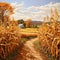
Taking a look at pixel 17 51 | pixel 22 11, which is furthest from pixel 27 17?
pixel 17 51

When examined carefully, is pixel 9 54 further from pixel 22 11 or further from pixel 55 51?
pixel 22 11

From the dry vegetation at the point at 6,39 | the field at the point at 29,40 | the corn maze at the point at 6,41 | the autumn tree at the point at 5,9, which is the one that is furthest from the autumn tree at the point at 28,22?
the corn maze at the point at 6,41

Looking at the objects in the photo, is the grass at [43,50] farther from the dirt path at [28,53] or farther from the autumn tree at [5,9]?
the autumn tree at [5,9]

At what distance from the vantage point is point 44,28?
3379 mm

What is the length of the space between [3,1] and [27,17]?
47cm

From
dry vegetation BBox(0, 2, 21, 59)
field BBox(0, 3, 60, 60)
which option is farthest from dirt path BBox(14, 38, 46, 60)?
dry vegetation BBox(0, 2, 21, 59)

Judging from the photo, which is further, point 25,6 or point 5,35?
point 25,6

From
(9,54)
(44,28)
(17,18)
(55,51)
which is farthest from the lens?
(17,18)

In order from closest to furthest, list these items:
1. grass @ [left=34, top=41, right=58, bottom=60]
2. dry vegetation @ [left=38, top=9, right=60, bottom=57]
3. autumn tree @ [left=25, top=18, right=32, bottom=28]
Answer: dry vegetation @ [left=38, top=9, right=60, bottom=57] → grass @ [left=34, top=41, right=58, bottom=60] → autumn tree @ [left=25, top=18, right=32, bottom=28]

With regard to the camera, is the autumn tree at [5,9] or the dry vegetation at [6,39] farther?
the autumn tree at [5,9]

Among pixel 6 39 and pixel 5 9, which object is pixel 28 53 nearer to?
pixel 6 39

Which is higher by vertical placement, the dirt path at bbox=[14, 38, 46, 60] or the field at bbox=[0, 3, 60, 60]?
the field at bbox=[0, 3, 60, 60]

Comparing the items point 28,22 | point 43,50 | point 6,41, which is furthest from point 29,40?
point 6,41

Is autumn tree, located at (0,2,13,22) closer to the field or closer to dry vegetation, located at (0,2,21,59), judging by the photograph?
the field
